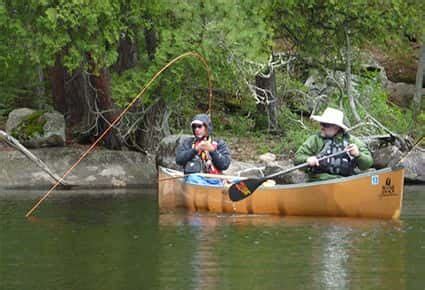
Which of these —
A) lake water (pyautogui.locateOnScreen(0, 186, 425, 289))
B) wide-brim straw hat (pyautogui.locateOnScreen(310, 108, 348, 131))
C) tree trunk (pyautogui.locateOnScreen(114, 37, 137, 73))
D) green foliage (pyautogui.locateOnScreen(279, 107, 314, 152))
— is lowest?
lake water (pyautogui.locateOnScreen(0, 186, 425, 289))

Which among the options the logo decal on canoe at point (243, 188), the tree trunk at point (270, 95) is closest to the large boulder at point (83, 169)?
the tree trunk at point (270, 95)

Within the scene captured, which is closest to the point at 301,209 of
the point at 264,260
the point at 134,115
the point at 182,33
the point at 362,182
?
the point at 362,182

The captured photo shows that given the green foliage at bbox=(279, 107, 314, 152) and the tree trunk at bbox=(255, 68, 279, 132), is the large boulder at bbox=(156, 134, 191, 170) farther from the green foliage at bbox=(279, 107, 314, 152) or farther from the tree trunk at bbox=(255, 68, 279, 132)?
the tree trunk at bbox=(255, 68, 279, 132)

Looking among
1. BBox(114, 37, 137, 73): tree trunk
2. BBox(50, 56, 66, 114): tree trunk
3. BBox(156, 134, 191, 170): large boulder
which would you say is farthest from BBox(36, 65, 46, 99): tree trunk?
BBox(156, 134, 191, 170): large boulder

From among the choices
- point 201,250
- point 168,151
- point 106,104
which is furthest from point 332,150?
point 106,104

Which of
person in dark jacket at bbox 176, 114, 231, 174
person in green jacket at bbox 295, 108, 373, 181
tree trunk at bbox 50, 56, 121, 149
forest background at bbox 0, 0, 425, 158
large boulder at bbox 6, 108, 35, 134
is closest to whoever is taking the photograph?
person in green jacket at bbox 295, 108, 373, 181

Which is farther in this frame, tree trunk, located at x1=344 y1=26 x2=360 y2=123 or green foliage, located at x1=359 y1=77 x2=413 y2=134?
green foliage, located at x1=359 y1=77 x2=413 y2=134

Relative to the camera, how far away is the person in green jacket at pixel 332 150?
1549cm

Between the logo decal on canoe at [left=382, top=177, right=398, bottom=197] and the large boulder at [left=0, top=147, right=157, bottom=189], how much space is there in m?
7.40

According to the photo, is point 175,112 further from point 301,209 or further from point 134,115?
point 301,209

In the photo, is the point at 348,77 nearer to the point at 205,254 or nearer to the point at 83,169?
the point at 83,169

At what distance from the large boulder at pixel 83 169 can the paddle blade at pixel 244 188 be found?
5.73 metres

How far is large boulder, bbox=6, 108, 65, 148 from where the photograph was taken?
22922 millimetres

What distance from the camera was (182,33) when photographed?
792 inches
